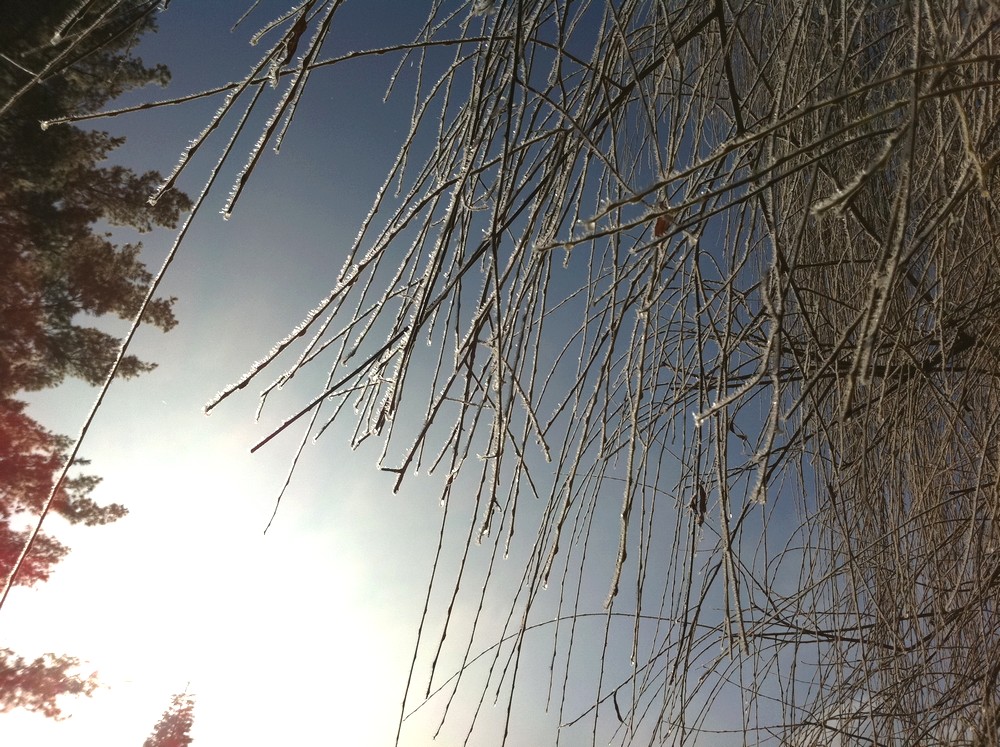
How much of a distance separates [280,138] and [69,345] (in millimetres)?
5643

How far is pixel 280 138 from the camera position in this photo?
1.14ft

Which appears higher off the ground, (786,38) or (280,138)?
(786,38)

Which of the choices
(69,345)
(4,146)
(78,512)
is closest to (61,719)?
(78,512)

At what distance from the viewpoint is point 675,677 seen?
0.51 meters

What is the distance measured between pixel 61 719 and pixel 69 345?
330 centimetres

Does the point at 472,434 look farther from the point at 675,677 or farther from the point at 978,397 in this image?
the point at 978,397

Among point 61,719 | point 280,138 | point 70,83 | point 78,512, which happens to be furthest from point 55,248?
point 280,138

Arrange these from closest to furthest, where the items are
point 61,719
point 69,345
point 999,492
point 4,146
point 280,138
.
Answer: point 280,138 < point 999,492 < point 4,146 < point 69,345 < point 61,719

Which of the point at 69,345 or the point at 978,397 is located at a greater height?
the point at 69,345

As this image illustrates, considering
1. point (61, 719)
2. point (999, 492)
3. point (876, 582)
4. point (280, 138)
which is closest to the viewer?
point (280, 138)

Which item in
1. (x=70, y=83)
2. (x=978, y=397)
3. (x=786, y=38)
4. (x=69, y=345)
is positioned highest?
(x=70, y=83)

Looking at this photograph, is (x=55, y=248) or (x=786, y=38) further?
(x=55, y=248)

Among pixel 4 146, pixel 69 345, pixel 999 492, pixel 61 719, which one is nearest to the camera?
pixel 999 492

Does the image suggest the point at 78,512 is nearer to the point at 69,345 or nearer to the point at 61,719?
the point at 69,345
